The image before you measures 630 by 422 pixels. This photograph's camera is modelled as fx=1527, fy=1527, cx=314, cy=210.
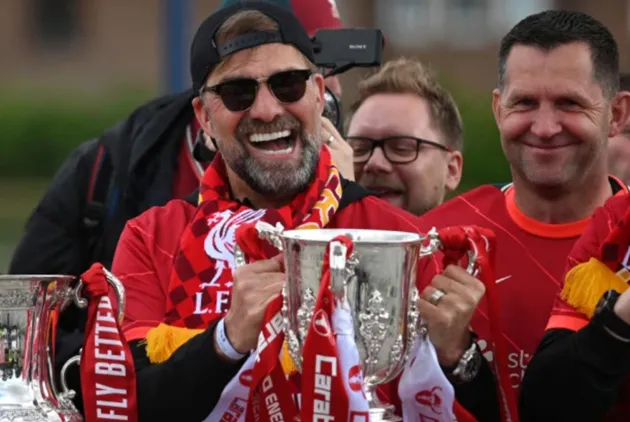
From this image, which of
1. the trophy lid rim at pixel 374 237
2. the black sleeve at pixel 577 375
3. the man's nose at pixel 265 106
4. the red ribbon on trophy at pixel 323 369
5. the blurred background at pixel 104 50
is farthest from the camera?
the blurred background at pixel 104 50

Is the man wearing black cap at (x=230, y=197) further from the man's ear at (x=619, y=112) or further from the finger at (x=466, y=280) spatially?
the man's ear at (x=619, y=112)

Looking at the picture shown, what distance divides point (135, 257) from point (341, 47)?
3.46 ft

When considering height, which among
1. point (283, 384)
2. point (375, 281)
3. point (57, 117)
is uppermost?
point (375, 281)

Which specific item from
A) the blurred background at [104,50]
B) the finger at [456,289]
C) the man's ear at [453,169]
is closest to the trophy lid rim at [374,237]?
the finger at [456,289]

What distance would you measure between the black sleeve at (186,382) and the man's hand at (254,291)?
117 mm

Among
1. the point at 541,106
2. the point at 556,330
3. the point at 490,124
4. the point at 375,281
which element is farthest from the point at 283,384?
the point at 490,124

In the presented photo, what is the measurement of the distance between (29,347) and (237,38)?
0.94 metres

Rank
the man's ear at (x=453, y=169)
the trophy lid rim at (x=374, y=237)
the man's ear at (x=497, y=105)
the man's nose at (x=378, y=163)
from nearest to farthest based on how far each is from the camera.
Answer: the trophy lid rim at (x=374, y=237), the man's ear at (x=497, y=105), the man's nose at (x=378, y=163), the man's ear at (x=453, y=169)

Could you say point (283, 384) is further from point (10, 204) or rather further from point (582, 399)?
point (10, 204)

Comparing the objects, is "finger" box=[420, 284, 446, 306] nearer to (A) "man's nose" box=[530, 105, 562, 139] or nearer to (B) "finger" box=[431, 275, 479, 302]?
(B) "finger" box=[431, 275, 479, 302]

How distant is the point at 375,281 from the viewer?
3172 mm

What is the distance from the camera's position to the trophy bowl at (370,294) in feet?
10.4

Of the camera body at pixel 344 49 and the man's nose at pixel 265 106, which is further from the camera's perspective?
the camera body at pixel 344 49

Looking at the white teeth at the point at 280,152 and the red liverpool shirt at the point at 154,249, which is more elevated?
the white teeth at the point at 280,152
